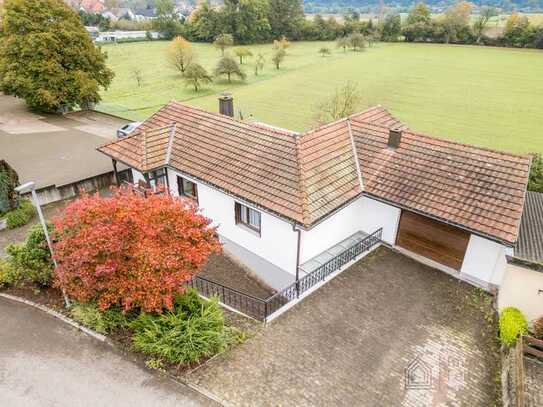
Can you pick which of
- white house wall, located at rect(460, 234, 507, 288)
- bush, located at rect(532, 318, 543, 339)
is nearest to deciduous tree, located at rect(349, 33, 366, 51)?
white house wall, located at rect(460, 234, 507, 288)

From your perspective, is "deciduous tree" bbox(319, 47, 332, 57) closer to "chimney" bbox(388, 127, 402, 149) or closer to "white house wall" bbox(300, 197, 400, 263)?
"chimney" bbox(388, 127, 402, 149)

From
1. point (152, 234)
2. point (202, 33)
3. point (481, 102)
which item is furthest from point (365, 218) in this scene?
point (202, 33)

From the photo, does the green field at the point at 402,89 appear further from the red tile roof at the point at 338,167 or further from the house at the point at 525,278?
the house at the point at 525,278

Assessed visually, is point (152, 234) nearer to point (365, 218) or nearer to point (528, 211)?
point (365, 218)

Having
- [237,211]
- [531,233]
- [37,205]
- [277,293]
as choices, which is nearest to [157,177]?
[237,211]

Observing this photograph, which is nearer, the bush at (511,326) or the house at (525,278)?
the bush at (511,326)

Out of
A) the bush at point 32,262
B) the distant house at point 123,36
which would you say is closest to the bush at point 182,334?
the bush at point 32,262

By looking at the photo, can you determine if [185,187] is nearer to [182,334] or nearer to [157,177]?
[157,177]
